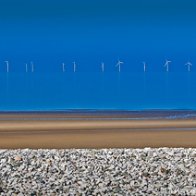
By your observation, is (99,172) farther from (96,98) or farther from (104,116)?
(96,98)

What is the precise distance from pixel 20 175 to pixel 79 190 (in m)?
2.01

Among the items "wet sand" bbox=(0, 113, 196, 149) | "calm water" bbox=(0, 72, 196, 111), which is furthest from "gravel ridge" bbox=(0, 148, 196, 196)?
"calm water" bbox=(0, 72, 196, 111)

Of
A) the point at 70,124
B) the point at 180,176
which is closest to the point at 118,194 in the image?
the point at 180,176

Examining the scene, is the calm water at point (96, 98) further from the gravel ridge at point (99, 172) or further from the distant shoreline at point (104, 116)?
the gravel ridge at point (99, 172)

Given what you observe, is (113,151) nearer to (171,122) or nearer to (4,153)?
(4,153)

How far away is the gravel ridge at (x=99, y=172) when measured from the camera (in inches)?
620

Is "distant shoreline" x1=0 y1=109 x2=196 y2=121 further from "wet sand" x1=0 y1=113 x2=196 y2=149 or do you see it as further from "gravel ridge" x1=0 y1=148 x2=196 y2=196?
"gravel ridge" x1=0 y1=148 x2=196 y2=196

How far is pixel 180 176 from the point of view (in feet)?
55.9

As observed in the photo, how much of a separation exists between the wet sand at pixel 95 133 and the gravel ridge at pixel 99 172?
357cm

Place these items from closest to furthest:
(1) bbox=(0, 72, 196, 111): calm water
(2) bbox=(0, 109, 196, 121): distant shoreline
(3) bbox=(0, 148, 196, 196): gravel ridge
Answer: (3) bbox=(0, 148, 196, 196): gravel ridge, (2) bbox=(0, 109, 196, 121): distant shoreline, (1) bbox=(0, 72, 196, 111): calm water

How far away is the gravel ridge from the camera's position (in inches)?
620

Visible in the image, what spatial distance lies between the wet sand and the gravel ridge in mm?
Answer: 3566

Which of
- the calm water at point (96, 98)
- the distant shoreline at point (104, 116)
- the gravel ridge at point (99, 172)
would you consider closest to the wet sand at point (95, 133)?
the distant shoreline at point (104, 116)

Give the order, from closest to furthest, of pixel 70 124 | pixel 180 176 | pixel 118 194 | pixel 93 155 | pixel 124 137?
pixel 118 194 → pixel 180 176 → pixel 93 155 → pixel 124 137 → pixel 70 124
